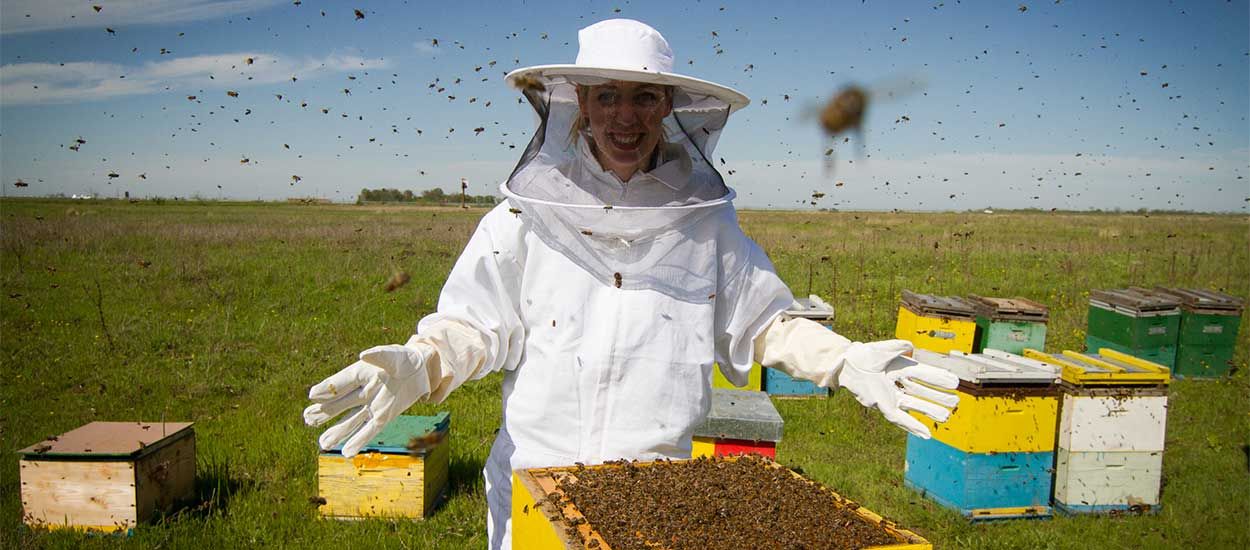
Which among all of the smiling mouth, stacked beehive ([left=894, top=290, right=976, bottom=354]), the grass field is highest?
the smiling mouth

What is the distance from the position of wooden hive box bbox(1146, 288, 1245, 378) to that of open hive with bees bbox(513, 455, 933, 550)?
334 inches

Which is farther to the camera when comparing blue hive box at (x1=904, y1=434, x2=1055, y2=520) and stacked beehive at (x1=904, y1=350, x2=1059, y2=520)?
blue hive box at (x1=904, y1=434, x2=1055, y2=520)

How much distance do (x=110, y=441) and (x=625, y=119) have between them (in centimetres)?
375

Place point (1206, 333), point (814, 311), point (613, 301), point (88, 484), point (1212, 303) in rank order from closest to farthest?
point (613, 301), point (88, 484), point (814, 311), point (1212, 303), point (1206, 333)

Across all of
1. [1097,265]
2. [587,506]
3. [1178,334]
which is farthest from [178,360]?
[1097,265]

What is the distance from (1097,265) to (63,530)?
19.1 meters

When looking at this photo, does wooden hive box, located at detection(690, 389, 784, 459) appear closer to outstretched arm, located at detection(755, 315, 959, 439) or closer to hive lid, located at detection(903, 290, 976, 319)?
outstretched arm, located at detection(755, 315, 959, 439)

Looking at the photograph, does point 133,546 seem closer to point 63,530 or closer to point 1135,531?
point 63,530

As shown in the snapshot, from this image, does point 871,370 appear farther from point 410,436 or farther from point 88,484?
point 88,484

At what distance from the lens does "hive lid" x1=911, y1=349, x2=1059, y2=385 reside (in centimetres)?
448

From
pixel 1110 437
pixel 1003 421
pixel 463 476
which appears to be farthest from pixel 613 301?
pixel 1110 437

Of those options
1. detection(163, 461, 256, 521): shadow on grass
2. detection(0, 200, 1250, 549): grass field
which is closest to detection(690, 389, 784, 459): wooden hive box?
detection(0, 200, 1250, 549): grass field

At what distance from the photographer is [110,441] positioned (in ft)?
13.5

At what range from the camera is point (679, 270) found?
2.17m
